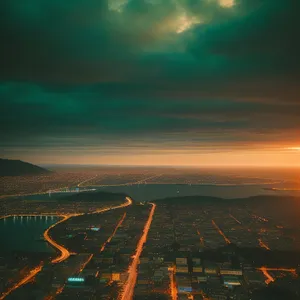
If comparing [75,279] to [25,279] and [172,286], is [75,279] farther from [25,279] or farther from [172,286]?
[172,286]

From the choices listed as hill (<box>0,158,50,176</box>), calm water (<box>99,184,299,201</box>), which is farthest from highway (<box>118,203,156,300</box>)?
hill (<box>0,158,50,176</box>)

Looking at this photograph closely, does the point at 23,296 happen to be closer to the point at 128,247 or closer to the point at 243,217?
the point at 128,247

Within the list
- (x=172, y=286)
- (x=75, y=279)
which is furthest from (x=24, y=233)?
(x=172, y=286)

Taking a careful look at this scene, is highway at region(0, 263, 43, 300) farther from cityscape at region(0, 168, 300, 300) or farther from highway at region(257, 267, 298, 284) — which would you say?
highway at region(257, 267, 298, 284)

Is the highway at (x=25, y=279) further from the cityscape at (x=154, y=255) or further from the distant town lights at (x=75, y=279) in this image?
the distant town lights at (x=75, y=279)

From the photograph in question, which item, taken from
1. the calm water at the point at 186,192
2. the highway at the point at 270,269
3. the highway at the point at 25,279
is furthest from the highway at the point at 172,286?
the calm water at the point at 186,192
